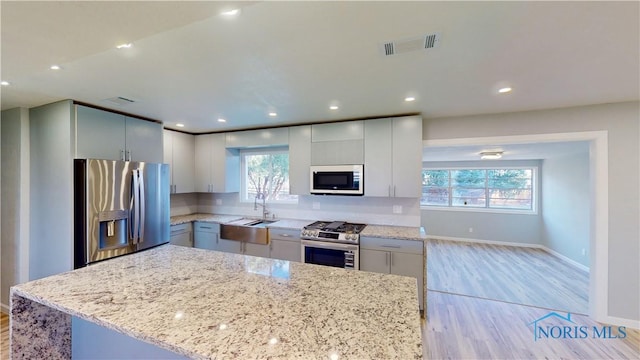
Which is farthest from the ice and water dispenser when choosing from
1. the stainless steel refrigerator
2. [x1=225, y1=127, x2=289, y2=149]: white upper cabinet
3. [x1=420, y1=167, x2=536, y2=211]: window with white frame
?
[x1=420, y1=167, x2=536, y2=211]: window with white frame

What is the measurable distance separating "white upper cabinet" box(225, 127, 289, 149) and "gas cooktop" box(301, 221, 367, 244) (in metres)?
1.36

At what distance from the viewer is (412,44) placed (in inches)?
59.9

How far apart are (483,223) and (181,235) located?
6.79m

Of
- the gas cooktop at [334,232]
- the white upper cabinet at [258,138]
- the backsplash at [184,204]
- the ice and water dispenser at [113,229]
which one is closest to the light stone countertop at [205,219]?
the backsplash at [184,204]

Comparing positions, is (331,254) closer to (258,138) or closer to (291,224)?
(291,224)

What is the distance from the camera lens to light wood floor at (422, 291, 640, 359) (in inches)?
88.4

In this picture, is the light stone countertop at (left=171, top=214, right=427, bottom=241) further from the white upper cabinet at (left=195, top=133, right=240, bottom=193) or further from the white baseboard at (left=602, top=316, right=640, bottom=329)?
the white baseboard at (left=602, top=316, right=640, bottom=329)

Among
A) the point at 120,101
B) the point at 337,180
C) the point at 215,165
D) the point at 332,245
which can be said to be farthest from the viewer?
the point at 215,165

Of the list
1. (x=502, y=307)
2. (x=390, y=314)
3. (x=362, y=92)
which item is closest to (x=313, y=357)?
(x=390, y=314)

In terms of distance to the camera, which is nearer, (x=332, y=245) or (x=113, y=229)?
(x=113, y=229)

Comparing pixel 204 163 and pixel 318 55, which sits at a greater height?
pixel 318 55

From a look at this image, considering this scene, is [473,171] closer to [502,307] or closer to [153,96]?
[502,307]

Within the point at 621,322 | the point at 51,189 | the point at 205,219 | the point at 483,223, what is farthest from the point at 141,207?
the point at 483,223

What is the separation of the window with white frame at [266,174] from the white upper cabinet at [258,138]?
0.37 m
